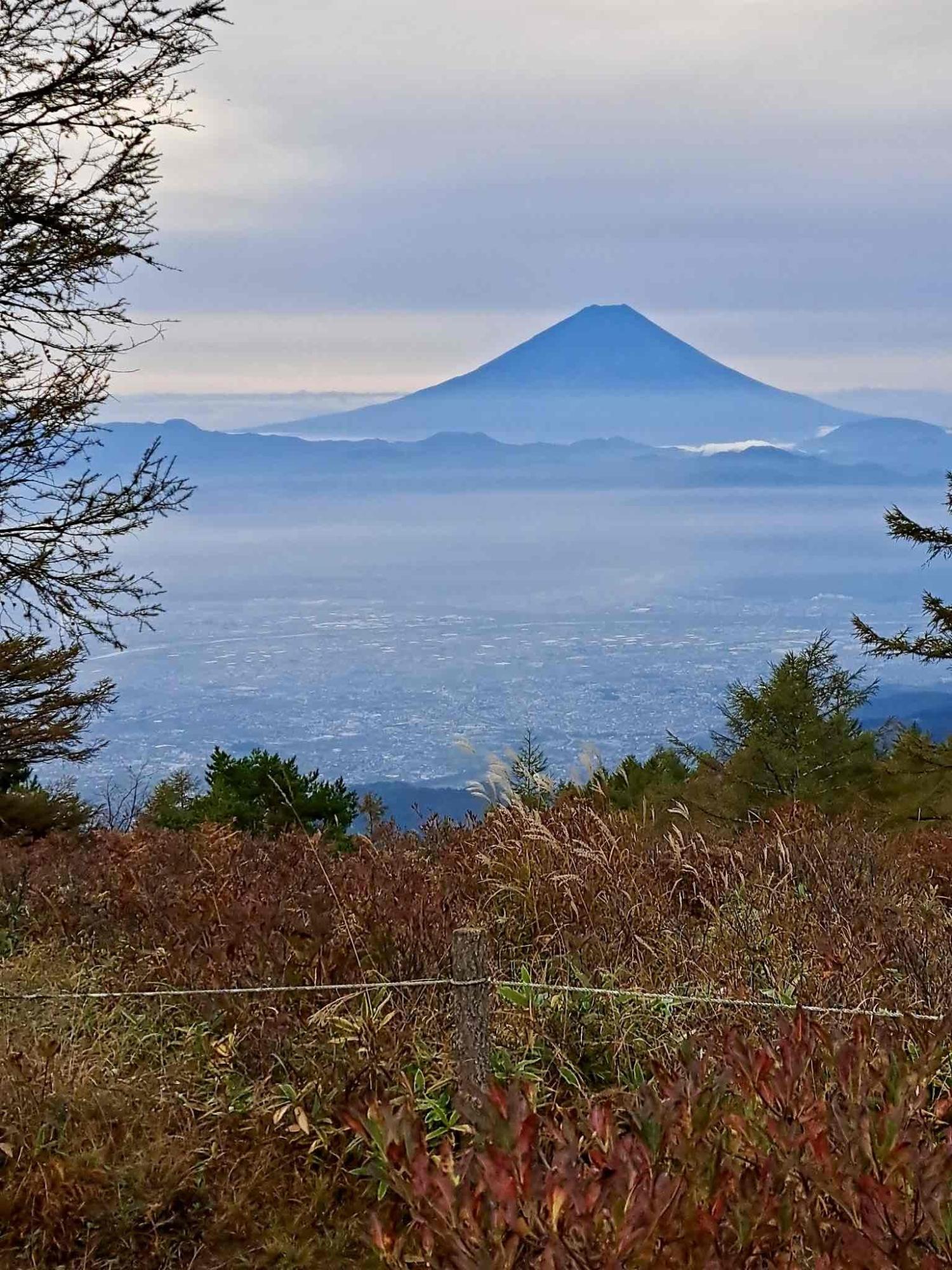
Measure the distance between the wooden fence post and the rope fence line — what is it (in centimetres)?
2

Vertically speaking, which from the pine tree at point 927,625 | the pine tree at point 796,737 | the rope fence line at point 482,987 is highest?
the pine tree at point 927,625

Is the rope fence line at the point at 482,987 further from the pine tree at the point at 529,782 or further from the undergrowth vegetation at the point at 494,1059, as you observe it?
the pine tree at the point at 529,782

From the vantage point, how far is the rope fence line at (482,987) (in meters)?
4.26

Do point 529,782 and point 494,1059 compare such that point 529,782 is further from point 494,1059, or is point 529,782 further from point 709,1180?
point 709,1180

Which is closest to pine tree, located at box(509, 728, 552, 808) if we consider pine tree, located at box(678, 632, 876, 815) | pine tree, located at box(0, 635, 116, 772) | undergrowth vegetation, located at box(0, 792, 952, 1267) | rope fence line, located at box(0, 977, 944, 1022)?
undergrowth vegetation, located at box(0, 792, 952, 1267)

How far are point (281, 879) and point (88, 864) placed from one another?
1591mm

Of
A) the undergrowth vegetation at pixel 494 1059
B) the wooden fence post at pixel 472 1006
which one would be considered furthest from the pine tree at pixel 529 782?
the wooden fence post at pixel 472 1006

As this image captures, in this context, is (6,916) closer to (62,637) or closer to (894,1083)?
(62,637)

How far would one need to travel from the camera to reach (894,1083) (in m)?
2.77

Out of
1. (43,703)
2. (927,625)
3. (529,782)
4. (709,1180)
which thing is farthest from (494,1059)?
(927,625)

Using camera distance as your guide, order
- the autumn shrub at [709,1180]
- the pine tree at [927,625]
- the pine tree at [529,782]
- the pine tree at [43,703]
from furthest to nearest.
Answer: the pine tree at [927,625] < the pine tree at [43,703] < the pine tree at [529,782] < the autumn shrub at [709,1180]

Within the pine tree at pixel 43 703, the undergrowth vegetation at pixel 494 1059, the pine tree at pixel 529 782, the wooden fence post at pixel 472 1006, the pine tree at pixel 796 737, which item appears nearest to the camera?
the undergrowth vegetation at pixel 494 1059

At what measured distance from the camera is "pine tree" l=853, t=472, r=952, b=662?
16516 mm

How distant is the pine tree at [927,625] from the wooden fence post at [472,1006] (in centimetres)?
1328
